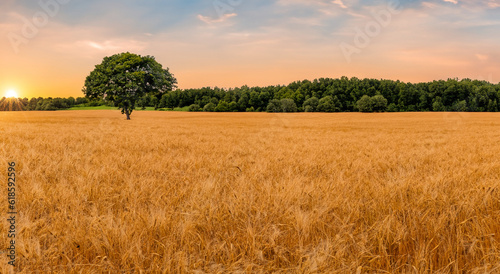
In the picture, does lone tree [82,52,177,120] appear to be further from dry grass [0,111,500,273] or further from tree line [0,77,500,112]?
tree line [0,77,500,112]

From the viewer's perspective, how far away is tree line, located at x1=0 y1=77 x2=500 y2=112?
97.9 metres

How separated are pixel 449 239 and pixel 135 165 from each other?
5761 millimetres

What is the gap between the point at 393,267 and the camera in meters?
2.32

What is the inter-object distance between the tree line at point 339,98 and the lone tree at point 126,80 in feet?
173

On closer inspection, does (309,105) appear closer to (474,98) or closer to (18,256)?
(474,98)

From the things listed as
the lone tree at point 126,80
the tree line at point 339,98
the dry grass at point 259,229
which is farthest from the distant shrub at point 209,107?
the dry grass at point 259,229

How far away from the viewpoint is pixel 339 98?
358ft

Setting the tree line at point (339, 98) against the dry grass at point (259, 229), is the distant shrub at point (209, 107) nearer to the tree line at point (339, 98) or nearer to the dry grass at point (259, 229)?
the tree line at point (339, 98)

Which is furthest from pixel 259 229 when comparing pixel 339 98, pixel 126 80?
pixel 339 98

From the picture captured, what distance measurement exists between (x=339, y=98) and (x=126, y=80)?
8238 cm

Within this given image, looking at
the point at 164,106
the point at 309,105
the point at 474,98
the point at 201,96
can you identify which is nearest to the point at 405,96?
the point at 474,98

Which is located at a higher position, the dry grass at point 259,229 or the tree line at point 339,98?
the tree line at point 339,98

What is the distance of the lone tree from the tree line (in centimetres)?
5281

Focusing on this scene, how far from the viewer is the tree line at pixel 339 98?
9788 cm
